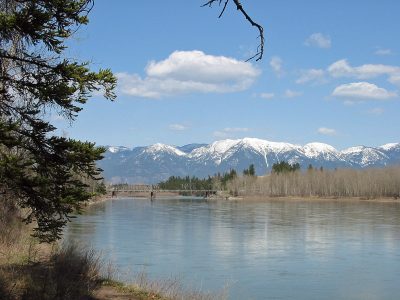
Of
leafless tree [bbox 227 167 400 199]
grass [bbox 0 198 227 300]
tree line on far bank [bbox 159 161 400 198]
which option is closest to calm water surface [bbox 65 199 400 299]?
grass [bbox 0 198 227 300]

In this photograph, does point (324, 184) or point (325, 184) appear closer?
point (325, 184)

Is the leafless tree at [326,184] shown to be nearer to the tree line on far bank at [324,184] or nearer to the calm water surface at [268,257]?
the tree line on far bank at [324,184]

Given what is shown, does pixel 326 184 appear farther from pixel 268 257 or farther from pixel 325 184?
pixel 268 257

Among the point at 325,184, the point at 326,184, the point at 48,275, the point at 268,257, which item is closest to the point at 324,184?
the point at 325,184

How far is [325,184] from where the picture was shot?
15575 cm

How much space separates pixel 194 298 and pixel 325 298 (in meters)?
8.34

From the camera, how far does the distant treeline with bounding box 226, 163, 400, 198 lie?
5527 inches

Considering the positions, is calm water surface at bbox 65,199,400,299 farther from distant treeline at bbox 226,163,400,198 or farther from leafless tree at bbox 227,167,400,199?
distant treeline at bbox 226,163,400,198

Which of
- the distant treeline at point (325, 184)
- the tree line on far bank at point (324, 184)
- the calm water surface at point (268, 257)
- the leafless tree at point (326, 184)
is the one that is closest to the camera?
the calm water surface at point (268, 257)

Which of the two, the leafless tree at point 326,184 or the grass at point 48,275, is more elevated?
the leafless tree at point 326,184

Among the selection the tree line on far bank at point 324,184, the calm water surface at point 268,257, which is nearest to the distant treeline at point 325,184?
the tree line on far bank at point 324,184

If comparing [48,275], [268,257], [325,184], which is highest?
[325,184]

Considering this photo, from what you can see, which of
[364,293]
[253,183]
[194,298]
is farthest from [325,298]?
[253,183]

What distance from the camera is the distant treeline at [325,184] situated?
140 meters
